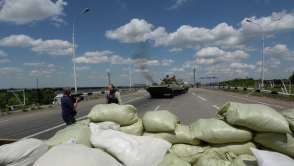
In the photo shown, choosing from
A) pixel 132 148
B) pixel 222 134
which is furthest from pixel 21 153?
pixel 222 134

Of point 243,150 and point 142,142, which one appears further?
point 243,150

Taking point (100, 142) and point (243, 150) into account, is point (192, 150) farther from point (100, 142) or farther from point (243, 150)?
point (100, 142)

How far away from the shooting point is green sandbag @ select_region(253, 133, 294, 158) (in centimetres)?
241

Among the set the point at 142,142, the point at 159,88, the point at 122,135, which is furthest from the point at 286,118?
the point at 159,88

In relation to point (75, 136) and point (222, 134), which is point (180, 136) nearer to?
point (222, 134)

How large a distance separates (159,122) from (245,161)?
1079 millimetres

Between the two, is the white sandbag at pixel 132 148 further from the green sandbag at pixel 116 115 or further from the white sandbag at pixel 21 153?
the white sandbag at pixel 21 153

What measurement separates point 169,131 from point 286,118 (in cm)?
141

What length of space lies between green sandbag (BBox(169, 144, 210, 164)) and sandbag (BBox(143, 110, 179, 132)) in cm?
26

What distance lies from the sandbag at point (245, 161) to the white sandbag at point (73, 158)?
136 centimetres

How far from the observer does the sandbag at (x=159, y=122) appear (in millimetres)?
2701

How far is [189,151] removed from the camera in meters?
2.63

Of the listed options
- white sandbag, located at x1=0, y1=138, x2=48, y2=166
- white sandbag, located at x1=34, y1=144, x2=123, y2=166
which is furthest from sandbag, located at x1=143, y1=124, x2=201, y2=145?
white sandbag, located at x1=0, y1=138, x2=48, y2=166

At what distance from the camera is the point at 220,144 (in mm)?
2680
